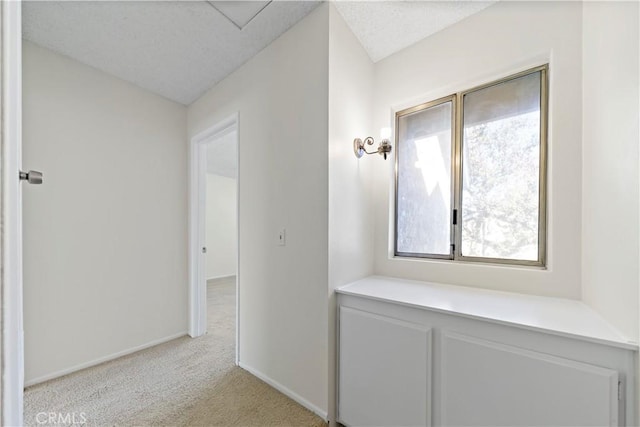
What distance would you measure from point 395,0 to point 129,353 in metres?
3.47

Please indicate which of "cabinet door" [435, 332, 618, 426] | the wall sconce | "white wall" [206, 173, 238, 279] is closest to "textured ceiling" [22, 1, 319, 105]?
the wall sconce

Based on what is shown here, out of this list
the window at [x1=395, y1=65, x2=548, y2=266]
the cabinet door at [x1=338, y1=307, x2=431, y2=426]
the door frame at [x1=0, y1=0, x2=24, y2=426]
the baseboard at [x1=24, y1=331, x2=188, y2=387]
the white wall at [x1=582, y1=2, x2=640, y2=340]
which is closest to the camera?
the door frame at [x1=0, y1=0, x2=24, y2=426]

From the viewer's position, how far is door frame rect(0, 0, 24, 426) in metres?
0.65

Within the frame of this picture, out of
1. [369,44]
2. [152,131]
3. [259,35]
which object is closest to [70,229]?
[152,131]

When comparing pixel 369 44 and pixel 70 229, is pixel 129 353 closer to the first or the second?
pixel 70 229

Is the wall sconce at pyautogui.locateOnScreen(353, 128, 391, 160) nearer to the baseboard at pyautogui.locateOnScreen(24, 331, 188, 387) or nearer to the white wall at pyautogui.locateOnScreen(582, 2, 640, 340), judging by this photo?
the white wall at pyautogui.locateOnScreen(582, 2, 640, 340)

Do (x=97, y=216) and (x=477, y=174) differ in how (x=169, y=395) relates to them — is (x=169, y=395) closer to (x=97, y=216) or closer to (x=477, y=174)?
(x=97, y=216)

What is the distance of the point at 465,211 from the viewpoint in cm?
170

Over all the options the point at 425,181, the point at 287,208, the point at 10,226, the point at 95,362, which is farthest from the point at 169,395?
the point at 425,181

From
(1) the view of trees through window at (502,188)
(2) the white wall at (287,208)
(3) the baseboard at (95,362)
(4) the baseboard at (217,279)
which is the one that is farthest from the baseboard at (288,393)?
(4) the baseboard at (217,279)

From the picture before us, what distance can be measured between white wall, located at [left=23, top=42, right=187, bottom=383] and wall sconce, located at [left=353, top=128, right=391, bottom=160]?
2002 millimetres

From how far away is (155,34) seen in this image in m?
1.84

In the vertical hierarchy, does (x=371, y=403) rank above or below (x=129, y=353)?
above

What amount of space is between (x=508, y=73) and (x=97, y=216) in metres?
3.22
